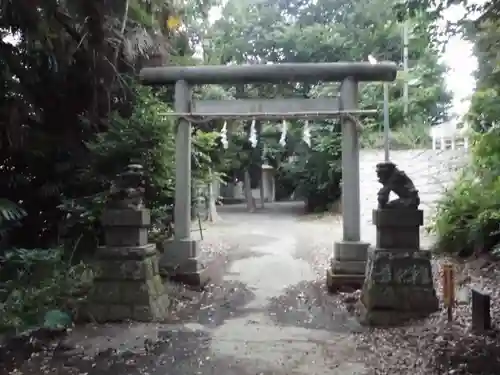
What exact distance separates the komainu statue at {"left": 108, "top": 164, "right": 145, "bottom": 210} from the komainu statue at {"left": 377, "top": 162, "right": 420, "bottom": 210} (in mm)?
2914

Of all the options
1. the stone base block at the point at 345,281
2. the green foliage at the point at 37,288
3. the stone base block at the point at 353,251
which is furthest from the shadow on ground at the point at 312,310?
the green foliage at the point at 37,288

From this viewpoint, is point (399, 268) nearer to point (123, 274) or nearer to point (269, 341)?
point (269, 341)

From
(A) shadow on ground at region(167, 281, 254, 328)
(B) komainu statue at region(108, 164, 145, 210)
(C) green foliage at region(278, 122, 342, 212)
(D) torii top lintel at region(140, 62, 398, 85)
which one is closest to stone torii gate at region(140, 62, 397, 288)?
(D) torii top lintel at region(140, 62, 398, 85)

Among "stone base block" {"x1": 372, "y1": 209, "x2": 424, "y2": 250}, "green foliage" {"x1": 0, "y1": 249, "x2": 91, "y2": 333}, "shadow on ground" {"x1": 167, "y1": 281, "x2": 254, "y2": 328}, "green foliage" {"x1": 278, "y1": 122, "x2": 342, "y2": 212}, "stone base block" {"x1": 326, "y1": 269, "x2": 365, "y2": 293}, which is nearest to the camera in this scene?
"green foliage" {"x1": 0, "y1": 249, "x2": 91, "y2": 333}

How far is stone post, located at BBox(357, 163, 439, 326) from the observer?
5.66 m

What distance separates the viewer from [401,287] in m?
5.70

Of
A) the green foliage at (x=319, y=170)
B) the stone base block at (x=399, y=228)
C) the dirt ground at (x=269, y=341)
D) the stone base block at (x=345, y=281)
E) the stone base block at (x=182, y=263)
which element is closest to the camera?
the dirt ground at (x=269, y=341)

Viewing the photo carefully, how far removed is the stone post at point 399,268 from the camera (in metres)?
5.66

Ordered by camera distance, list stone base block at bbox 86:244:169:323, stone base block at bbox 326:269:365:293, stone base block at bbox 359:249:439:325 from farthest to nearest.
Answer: stone base block at bbox 326:269:365:293 < stone base block at bbox 86:244:169:323 < stone base block at bbox 359:249:439:325

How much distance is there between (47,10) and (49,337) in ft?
11.6

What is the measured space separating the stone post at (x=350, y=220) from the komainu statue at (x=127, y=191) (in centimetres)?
311

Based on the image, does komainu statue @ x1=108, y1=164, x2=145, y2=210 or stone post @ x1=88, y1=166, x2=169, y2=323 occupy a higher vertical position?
komainu statue @ x1=108, y1=164, x2=145, y2=210

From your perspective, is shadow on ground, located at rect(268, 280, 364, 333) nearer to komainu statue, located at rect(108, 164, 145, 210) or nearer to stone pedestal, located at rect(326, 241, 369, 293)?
stone pedestal, located at rect(326, 241, 369, 293)

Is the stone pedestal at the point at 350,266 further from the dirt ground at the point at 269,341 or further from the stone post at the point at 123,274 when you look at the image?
the stone post at the point at 123,274
